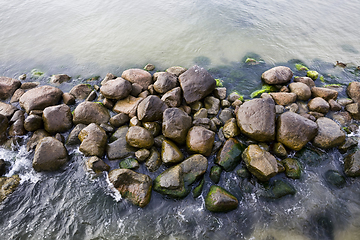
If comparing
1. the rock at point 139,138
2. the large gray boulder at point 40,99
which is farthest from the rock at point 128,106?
the large gray boulder at point 40,99

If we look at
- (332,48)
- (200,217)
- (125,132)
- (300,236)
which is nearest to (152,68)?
(125,132)

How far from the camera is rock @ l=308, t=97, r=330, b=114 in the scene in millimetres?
6352

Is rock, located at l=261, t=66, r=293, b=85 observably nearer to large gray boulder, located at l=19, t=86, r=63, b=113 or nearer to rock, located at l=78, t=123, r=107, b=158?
rock, located at l=78, t=123, r=107, b=158

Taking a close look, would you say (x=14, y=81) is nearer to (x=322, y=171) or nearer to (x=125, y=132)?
(x=125, y=132)

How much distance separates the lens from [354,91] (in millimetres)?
6934

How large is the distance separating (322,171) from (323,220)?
131cm

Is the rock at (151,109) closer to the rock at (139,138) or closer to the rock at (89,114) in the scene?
the rock at (139,138)

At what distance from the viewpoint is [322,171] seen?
17.1 ft

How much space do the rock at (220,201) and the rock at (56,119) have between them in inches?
184

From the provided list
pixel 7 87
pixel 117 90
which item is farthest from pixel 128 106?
pixel 7 87

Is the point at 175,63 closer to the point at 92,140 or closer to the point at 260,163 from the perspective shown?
the point at 92,140

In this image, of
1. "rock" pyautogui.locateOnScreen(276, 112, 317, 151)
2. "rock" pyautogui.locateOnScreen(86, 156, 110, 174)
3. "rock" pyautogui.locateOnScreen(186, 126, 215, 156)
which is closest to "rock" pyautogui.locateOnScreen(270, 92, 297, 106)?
"rock" pyautogui.locateOnScreen(276, 112, 317, 151)

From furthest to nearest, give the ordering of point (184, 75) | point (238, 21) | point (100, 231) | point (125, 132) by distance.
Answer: point (238, 21) < point (184, 75) < point (125, 132) < point (100, 231)

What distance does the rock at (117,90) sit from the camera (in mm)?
6402
